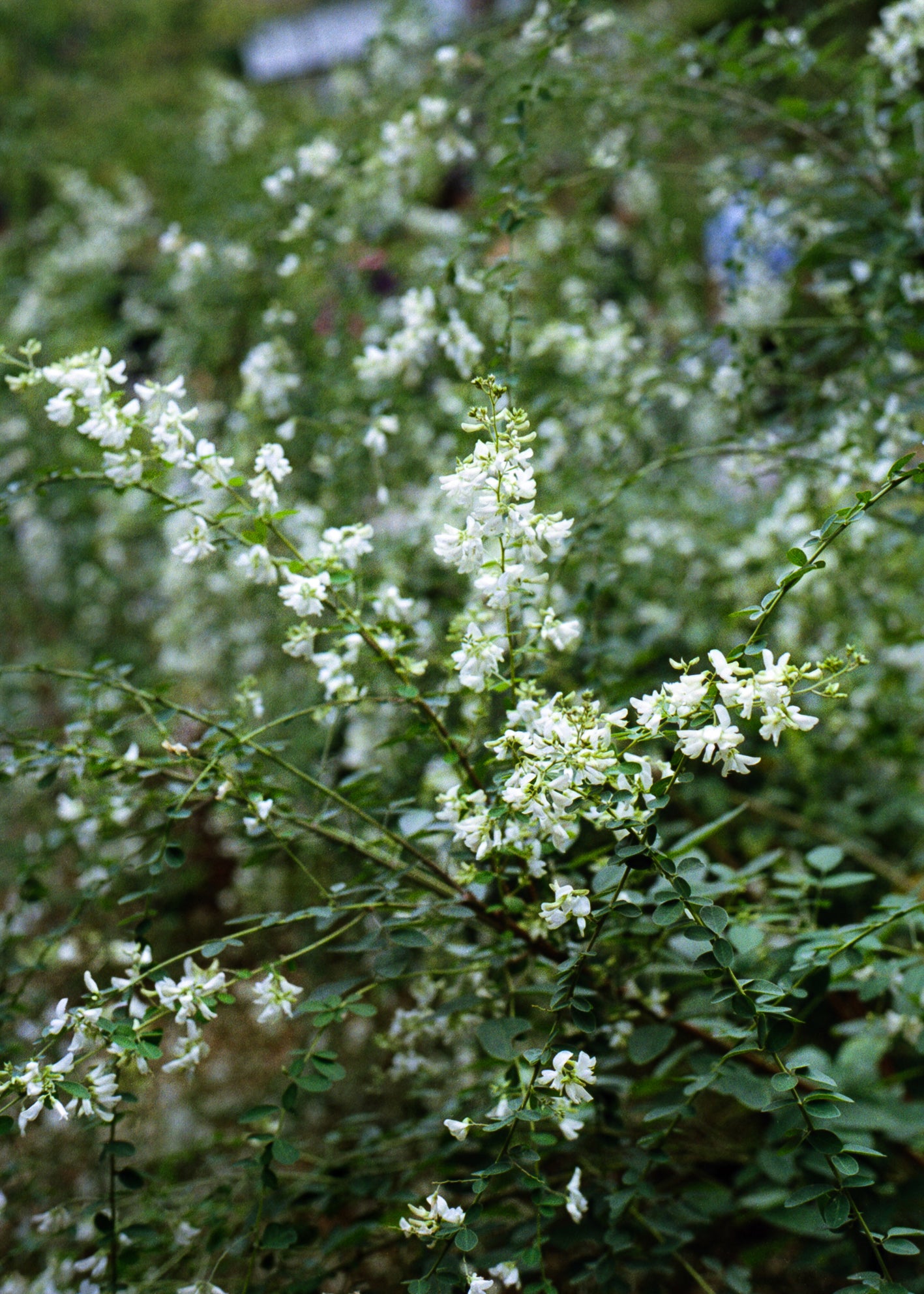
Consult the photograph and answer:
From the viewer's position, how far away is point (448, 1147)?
1236 mm

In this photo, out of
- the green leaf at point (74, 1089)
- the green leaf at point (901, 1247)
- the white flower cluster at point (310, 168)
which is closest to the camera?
the green leaf at point (901, 1247)

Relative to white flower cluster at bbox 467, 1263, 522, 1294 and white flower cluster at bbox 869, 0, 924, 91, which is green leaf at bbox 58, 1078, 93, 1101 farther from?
white flower cluster at bbox 869, 0, 924, 91

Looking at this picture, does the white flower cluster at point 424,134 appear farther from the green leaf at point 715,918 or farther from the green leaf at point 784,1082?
the green leaf at point 784,1082

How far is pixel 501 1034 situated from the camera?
1.07 m

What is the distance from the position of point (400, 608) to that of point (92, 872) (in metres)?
0.63

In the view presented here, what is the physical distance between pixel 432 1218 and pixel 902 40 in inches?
69.4

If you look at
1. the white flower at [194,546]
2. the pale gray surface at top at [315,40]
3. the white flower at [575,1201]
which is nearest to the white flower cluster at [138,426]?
the white flower at [194,546]

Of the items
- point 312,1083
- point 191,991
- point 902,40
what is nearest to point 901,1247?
point 312,1083

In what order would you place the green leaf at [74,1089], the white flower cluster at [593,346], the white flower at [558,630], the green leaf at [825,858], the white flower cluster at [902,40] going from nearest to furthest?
the green leaf at [74,1089]
the white flower at [558,630]
the green leaf at [825,858]
the white flower cluster at [902,40]
the white flower cluster at [593,346]

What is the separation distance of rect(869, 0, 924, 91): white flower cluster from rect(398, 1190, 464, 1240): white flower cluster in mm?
1697

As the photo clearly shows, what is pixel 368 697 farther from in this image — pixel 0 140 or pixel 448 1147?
pixel 0 140

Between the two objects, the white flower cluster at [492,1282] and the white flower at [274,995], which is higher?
the white flower at [274,995]

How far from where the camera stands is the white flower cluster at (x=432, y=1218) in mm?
868

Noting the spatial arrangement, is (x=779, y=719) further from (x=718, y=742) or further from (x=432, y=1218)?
(x=432, y=1218)
